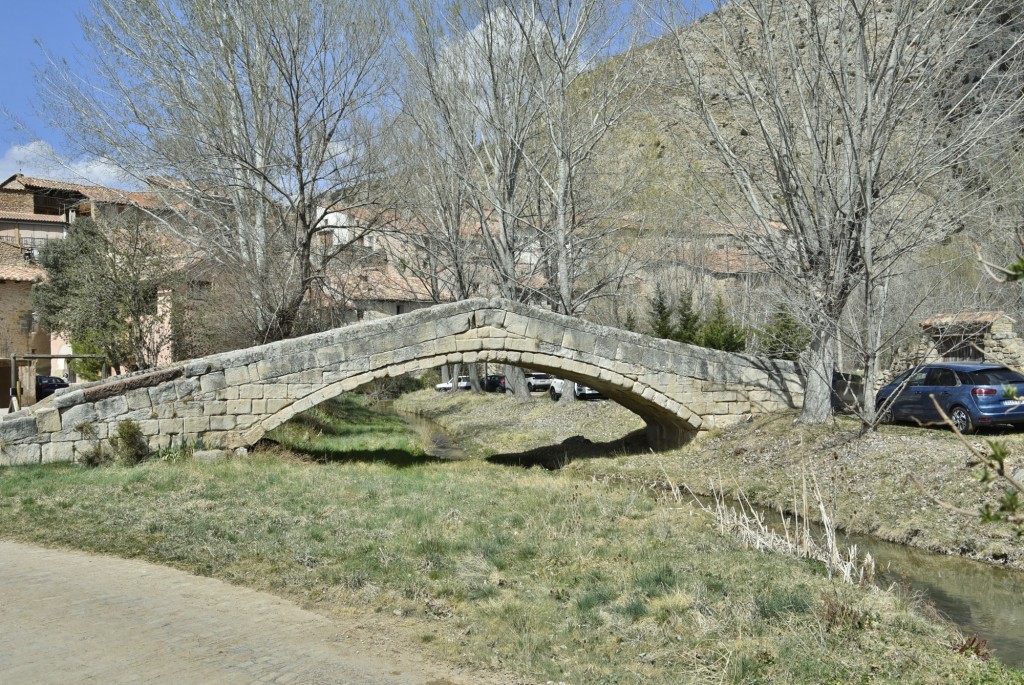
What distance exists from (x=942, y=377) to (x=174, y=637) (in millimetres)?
13527

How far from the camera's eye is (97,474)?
10992 mm

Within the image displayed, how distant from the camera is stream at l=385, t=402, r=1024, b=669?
737 cm

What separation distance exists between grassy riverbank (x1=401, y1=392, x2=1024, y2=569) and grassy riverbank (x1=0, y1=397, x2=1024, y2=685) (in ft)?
4.14

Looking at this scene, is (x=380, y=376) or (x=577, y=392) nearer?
(x=380, y=376)

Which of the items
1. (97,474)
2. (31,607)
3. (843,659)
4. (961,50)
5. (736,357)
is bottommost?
(843,659)

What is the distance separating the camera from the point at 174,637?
588 cm

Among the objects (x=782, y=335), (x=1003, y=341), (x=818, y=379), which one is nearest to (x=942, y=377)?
(x=818, y=379)

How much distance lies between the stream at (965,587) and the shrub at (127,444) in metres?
8.95

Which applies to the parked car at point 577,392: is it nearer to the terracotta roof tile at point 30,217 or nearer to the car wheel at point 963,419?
the car wheel at point 963,419

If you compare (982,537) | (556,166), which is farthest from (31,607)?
(556,166)

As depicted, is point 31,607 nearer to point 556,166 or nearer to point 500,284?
point 500,284

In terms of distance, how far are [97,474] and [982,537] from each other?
34.1 ft

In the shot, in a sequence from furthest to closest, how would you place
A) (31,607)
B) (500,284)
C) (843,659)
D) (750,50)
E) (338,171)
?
(500,284)
(338,171)
(750,50)
(31,607)
(843,659)

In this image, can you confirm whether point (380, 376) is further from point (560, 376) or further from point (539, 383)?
point (539, 383)
